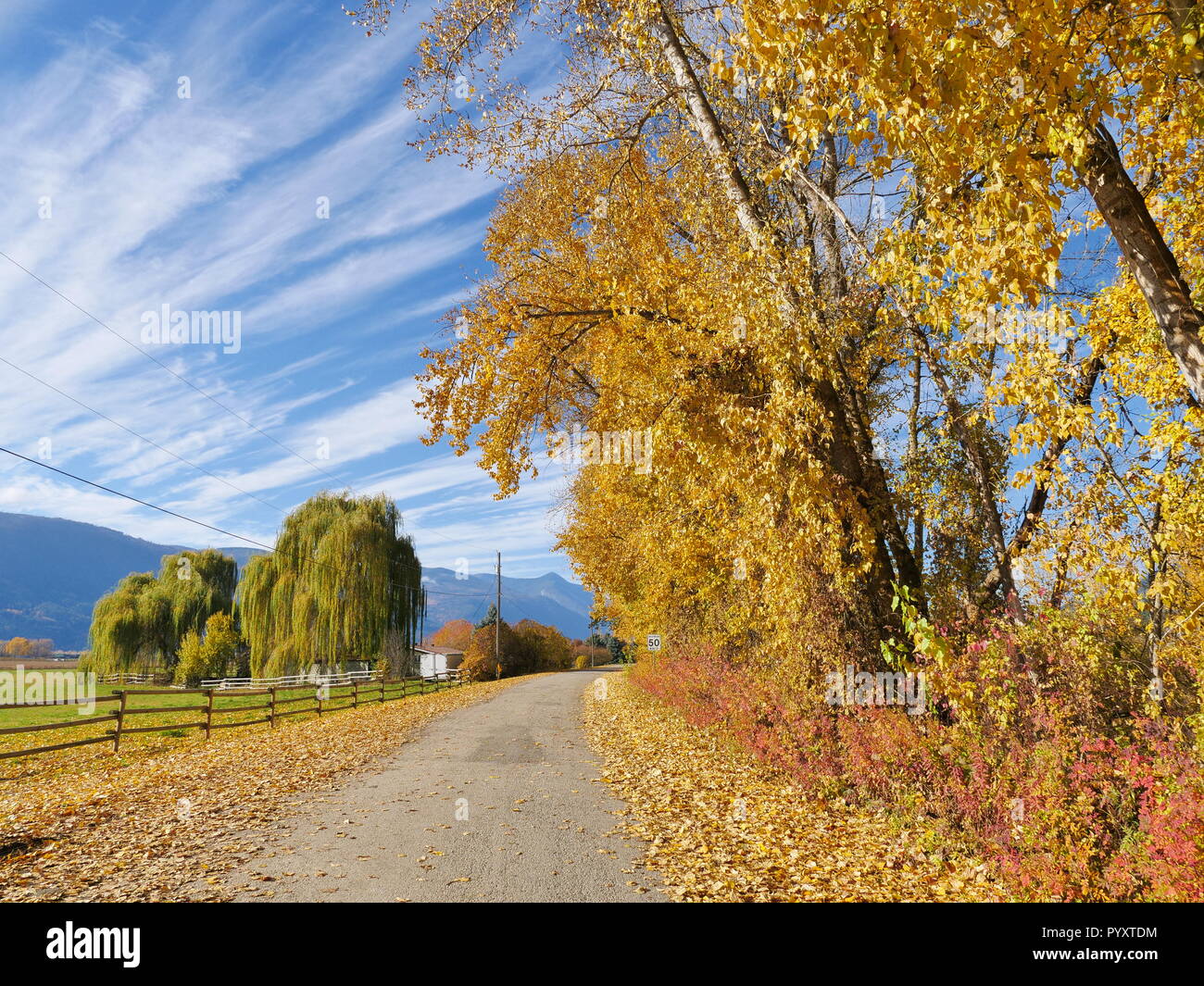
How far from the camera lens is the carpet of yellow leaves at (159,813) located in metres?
5.89

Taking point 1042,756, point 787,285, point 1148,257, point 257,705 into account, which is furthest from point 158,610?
point 1148,257

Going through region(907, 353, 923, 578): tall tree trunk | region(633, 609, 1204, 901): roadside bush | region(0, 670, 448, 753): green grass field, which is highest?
region(907, 353, 923, 578): tall tree trunk

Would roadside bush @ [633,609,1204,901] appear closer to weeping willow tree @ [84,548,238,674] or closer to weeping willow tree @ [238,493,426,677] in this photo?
weeping willow tree @ [238,493,426,677]

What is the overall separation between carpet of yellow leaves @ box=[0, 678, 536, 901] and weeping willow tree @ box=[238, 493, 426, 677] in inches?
611

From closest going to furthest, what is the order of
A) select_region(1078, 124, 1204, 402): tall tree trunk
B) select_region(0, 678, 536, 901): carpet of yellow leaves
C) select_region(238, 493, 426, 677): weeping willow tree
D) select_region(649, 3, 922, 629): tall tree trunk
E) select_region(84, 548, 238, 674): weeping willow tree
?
1. select_region(1078, 124, 1204, 402): tall tree trunk
2. select_region(0, 678, 536, 901): carpet of yellow leaves
3. select_region(649, 3, 922, 629): tall tree trunk
4. select_region(238, 493, 426, 677): weeping willow tree
5. select_region(84, 548, 238, 674): weeping willow tree

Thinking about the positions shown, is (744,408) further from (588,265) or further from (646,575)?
(646,575)

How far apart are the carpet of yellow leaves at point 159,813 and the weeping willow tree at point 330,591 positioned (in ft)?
50.9

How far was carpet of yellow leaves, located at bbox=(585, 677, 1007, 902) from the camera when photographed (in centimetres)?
558

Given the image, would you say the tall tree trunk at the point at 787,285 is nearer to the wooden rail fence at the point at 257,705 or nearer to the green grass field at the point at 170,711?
the wooden rail fence at the point at 257,705

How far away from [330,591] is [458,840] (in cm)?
2607

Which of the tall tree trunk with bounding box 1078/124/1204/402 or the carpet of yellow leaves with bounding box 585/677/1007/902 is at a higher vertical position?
the tall tree trunk with bounding box 1078/124/1204/402

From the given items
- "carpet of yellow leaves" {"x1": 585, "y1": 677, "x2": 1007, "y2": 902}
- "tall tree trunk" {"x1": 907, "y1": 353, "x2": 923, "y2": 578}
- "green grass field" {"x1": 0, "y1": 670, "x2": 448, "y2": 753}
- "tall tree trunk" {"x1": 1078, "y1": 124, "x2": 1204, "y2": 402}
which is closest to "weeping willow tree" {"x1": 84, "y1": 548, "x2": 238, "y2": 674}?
"green grass field" {"x1": 0, "y1": 670, "x2": 448, "y2": 753}

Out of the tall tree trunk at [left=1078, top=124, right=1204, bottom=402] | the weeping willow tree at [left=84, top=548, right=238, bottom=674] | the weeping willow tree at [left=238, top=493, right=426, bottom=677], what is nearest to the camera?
the tall tree trunk at [left=1078, top=124, right=1204, bottom=402]

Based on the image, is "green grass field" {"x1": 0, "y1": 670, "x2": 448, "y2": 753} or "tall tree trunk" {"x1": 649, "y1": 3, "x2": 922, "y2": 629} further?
"green grass field" {"x1": 0, "y1": 670, "x2": 448, "y2": 753}
